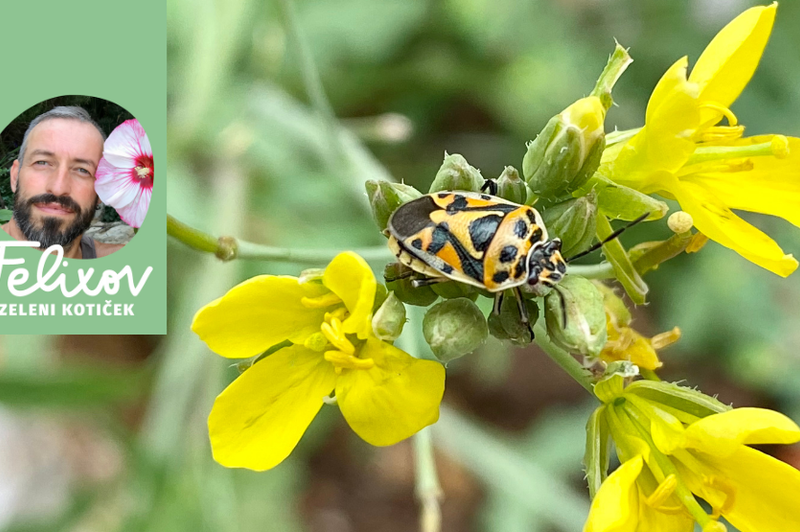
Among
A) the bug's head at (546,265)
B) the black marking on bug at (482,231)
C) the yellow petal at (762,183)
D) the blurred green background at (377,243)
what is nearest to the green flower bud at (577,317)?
the bug's head at (546,265)

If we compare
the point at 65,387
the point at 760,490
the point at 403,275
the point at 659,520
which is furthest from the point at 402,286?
the point at 65,387

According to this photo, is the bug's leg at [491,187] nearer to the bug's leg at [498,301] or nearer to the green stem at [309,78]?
the bug's leg at [498,301]

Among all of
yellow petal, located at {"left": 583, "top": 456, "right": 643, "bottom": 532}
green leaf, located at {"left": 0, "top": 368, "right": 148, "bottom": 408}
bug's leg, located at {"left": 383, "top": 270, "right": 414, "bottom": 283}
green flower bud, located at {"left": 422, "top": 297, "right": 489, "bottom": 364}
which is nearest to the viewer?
yellow petal, located at {"left": 583, "top": 456, "right": 643, "bottom": 532}

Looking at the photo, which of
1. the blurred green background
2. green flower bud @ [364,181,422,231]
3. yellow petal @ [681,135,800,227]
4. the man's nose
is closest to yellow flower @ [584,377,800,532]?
yellow petal @ [681,135,800,227]

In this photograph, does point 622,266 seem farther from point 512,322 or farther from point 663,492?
point 663,492

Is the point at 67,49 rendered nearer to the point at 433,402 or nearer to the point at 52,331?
the point at 52,331

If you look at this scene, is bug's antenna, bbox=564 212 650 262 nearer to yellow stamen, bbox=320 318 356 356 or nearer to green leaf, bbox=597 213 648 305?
green leaf, bbox=597 213 648 305
